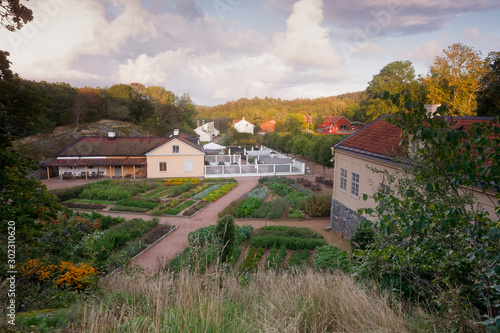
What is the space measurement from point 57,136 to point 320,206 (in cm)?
3365

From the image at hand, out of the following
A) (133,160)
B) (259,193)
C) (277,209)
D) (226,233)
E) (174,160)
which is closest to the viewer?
(226,233)

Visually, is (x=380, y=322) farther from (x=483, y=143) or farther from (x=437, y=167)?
(x=483, y=143)

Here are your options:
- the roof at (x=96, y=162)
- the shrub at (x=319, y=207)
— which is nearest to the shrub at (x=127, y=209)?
the shrub at (x=319, y=207)

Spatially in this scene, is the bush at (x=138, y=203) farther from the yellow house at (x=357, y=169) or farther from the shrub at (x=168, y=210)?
the yellow house at (x=357, y=169)

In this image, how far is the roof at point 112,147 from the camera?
29031 millimetres

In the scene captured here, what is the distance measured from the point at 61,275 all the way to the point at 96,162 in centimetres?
2393

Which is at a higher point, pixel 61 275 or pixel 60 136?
pixel 60 136

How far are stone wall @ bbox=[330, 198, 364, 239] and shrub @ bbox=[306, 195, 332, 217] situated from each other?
1.77 m

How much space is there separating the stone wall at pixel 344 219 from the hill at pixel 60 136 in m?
27.8

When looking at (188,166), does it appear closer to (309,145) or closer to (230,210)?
(230,210)

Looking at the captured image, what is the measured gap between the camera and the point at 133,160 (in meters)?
28.7

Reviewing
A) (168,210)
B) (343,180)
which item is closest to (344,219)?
(343,180)

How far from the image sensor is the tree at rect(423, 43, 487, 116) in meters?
20.1

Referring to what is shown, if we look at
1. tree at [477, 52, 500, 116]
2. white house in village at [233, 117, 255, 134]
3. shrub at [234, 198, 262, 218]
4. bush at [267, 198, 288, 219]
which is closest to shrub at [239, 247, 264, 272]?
bush at [267, 198, 288, 219]
